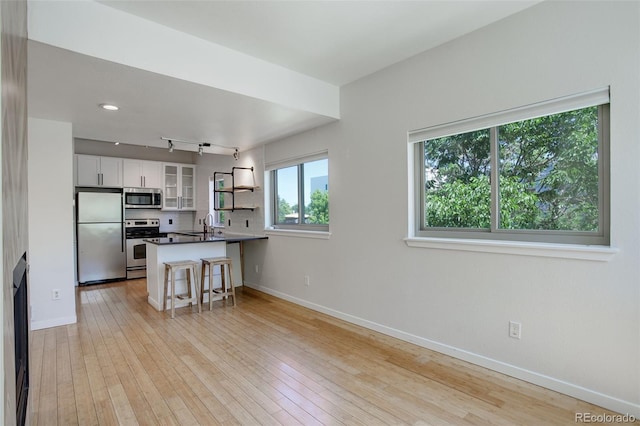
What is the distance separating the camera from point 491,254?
8.47ft

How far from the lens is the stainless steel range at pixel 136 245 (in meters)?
6.21

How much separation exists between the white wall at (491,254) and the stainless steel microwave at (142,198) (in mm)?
4223

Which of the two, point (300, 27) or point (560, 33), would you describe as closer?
point (560, 33)

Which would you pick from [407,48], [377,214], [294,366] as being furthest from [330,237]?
[407,48]

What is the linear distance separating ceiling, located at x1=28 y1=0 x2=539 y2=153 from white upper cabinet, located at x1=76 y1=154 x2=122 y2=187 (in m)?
2.44

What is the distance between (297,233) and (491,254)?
2490mm

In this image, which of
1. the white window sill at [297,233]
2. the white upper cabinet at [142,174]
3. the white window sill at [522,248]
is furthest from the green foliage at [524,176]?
the white upper cabinet at [142,174]

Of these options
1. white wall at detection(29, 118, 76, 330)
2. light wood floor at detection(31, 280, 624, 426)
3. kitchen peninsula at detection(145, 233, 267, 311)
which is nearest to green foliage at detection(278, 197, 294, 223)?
kitchen peninsula at detection(145, 233, 267, 311)

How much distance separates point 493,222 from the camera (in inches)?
105

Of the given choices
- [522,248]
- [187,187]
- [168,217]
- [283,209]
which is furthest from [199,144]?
[522,248]

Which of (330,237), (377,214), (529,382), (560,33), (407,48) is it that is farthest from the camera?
(330,237)

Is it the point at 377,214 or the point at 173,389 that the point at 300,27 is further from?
the point at 173,389

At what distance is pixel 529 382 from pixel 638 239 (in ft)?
3.92

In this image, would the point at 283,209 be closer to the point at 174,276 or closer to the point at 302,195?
the point at 302,195
